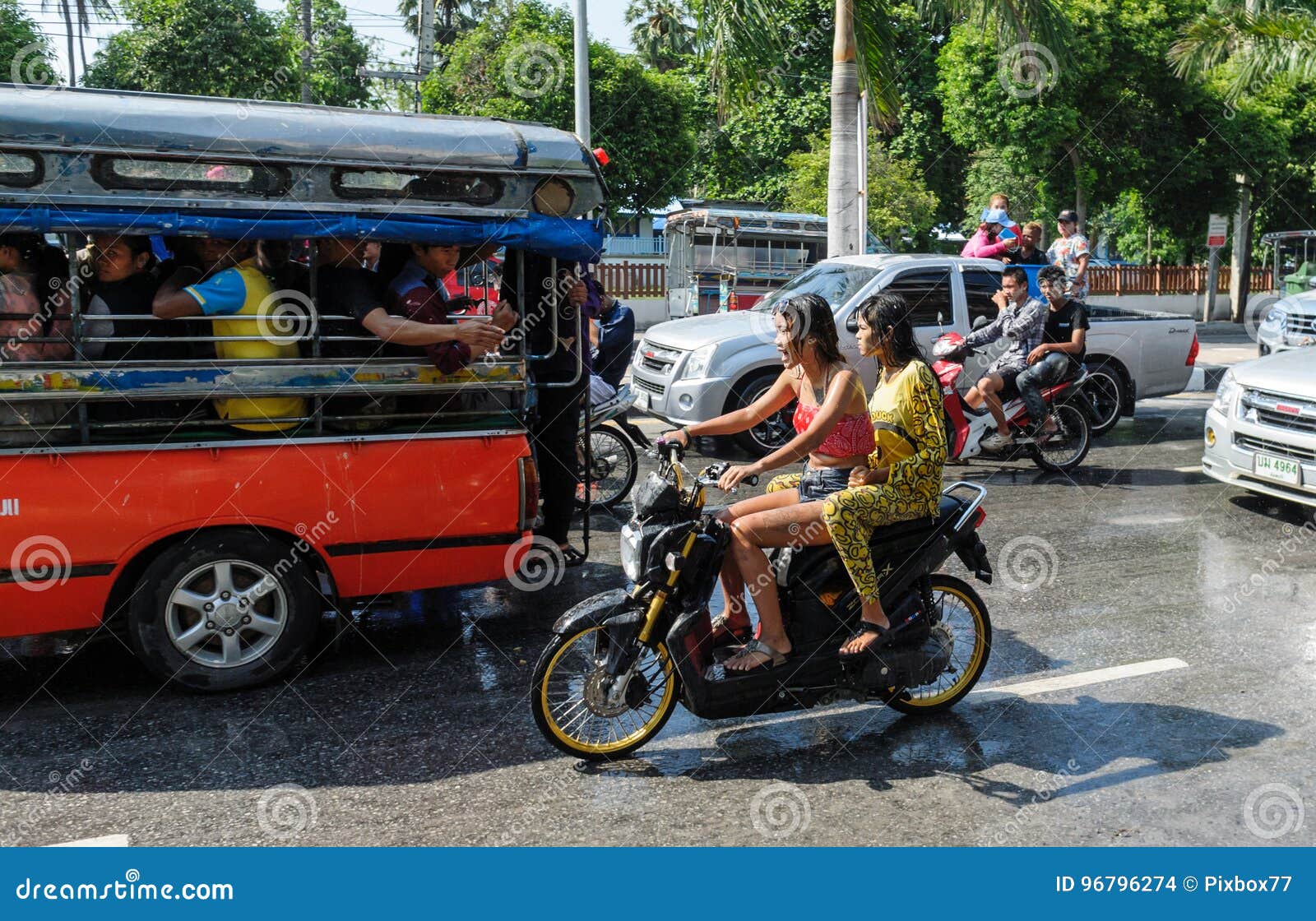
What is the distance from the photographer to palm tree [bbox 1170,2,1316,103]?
19.6 metres

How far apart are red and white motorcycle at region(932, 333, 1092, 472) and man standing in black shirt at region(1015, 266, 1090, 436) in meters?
0.08

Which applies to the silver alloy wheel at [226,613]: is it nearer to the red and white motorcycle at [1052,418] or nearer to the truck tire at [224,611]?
the truck tire at [224,611]

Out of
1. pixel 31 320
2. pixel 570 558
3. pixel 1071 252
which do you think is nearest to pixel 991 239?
pixel 1071 252

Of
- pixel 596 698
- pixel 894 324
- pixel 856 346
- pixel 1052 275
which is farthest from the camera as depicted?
pixel 856 346

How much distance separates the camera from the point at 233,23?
2828 centimetres

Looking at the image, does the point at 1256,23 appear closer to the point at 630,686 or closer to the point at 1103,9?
the point at 1103,9

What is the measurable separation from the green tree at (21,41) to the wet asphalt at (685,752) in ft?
85.9

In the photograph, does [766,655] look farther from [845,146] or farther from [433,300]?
[845,146]

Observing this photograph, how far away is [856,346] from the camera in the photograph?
11.4m

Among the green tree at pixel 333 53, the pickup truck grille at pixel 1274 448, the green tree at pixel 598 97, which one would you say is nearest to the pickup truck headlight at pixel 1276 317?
the pickup truck grille at pixel 1274 448

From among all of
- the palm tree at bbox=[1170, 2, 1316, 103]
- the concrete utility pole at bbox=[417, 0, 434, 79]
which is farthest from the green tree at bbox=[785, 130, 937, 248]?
the concrete utility pole at bbox=[417, 0, 434, 79]

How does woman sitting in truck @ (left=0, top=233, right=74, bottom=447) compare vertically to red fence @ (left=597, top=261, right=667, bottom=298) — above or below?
above

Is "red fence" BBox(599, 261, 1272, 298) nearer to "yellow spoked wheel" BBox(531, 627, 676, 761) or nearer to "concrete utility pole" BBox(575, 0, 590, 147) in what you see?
"concrete utility pole" BBox(575, 0, 590, 147)

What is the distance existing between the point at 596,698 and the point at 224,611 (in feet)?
5.86
